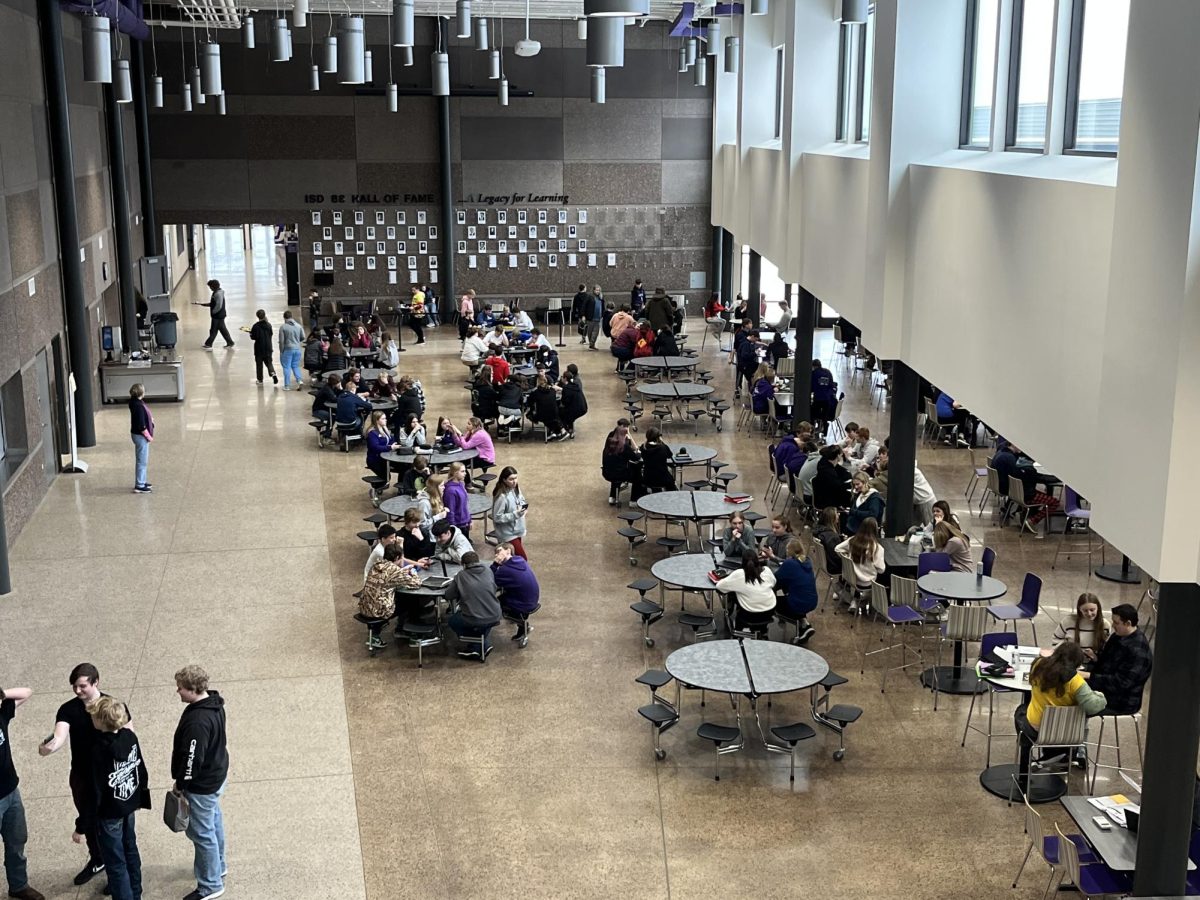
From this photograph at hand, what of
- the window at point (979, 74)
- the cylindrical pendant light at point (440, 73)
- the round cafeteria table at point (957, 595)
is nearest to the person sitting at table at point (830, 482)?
the round cafeteria table at point (957, 595)

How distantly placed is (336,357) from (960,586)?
14.2 metres

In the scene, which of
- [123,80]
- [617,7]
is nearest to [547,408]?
[123,80]

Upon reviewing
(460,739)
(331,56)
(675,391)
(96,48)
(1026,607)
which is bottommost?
(460,739)

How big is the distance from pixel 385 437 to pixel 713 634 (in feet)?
20.2

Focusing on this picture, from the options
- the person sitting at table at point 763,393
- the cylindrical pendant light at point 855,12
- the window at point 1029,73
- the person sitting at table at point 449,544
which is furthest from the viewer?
the person sitting at table at point 763,393

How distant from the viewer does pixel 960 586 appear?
11203 millimetres

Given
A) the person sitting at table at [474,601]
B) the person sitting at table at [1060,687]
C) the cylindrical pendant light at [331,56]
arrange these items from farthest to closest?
the cylindrical pendant light at [331,56]
the person sitting at table at [474,601]
the person sitting at table at [1060,687]

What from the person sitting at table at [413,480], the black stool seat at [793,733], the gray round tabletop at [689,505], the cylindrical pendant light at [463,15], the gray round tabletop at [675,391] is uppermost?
the cylindrical pendant light at [463,15]

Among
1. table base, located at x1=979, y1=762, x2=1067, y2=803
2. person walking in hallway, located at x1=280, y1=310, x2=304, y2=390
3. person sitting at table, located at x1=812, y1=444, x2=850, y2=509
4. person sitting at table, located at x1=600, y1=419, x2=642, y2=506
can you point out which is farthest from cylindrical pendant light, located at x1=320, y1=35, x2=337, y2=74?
table base, located at x1=979, y1=762, x2=1067, y2=803

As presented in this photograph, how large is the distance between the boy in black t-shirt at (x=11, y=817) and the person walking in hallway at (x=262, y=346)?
16.3 metres

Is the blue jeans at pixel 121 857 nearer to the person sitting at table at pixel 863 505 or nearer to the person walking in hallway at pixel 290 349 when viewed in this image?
the person sitting at table at pixel 863 505

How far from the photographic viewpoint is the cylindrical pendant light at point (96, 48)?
12812 mm

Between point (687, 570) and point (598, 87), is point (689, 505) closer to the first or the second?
point (687, 570)

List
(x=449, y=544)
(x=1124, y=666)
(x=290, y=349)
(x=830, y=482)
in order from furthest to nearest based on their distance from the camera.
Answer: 1. (x=290, y=349)
2. (x=830, y=482)
3. (x=449, y=544)
4. (x=1124, y=666)
